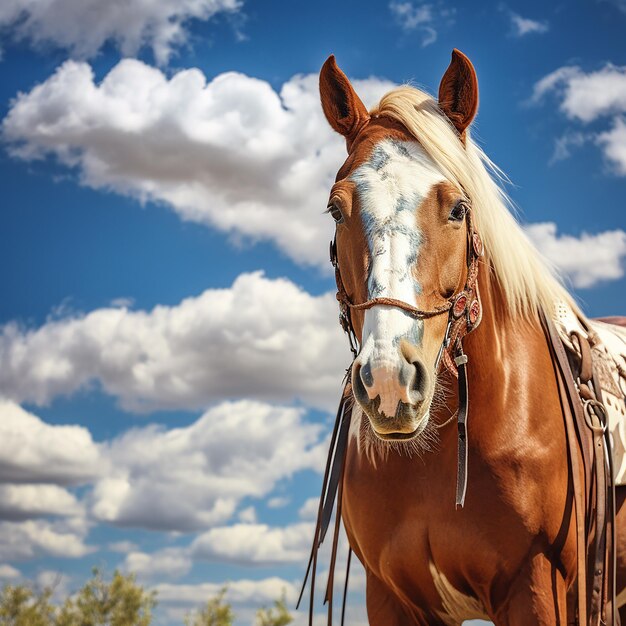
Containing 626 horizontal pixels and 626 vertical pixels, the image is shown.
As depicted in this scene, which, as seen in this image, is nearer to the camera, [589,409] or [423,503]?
[423,503]

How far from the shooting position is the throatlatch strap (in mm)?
4215

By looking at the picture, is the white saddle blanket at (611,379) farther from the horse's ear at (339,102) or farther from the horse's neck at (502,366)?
the horse's ear at (339,102)

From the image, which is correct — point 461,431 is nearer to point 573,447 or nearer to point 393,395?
point 573,447

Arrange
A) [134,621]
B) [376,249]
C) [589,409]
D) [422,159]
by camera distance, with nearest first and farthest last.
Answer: [376,249] → [422,159] → [589,409] → [134,621]

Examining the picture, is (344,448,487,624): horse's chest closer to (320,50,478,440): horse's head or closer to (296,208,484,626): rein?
(296,208,484,626): rein

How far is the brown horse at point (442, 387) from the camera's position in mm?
3854

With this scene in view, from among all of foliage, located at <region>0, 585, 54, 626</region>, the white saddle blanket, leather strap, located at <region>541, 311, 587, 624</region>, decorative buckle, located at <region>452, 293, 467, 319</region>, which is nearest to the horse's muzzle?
decorative buckle, located at <region>452, 293, 467, 319</region>

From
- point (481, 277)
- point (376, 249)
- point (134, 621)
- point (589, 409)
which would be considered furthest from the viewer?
point (134, 621)

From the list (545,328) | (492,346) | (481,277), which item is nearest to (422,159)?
(481,277)

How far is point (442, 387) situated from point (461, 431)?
0.25 meters

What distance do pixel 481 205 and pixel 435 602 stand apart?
2.25 m

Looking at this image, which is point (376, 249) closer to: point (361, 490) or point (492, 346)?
point (492, 346)

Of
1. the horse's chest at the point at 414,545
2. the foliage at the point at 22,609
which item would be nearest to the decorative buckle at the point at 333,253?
the horse's chest at the point at 414,545

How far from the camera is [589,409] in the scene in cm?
488
